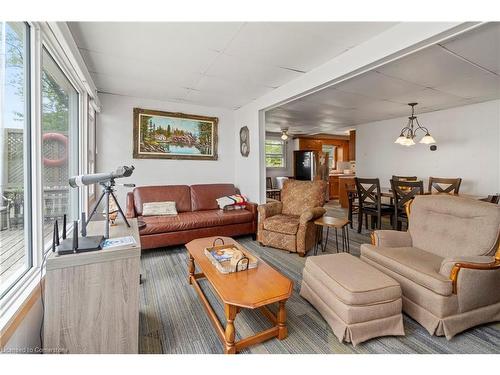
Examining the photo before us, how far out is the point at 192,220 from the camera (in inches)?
130

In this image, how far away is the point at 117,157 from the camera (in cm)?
383

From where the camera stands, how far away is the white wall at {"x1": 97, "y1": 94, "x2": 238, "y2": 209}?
3.75 m

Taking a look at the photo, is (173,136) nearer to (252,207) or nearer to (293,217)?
(252,207)

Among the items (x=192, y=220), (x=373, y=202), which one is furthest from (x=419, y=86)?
(x=192, y=220)

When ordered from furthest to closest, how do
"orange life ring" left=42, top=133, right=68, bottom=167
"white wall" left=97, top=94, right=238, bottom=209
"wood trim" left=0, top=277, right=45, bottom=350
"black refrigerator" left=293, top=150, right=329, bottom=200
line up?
1. "black refrigerator" left=293, top=150, right=329, bottom=200
2. "white wall" left=97, top=94, right=238, bottom=209
3. "orange life ring" left=42, top=133, right=68, bottom=167
4. "wood trim" left=0, top=277, right=45, bottom=350

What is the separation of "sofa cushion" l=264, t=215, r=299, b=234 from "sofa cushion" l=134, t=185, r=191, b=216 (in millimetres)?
1390

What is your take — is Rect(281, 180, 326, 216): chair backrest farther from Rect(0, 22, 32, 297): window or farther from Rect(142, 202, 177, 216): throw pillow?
Rect(0, 22, 32, 297): window

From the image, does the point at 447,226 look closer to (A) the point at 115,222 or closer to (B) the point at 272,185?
(A) the point at 115,222

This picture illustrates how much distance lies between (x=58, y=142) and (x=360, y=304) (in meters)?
2.99

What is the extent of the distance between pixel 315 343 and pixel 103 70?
346cm

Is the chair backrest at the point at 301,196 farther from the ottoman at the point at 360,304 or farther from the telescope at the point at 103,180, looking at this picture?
the telescope at the point at 103,180

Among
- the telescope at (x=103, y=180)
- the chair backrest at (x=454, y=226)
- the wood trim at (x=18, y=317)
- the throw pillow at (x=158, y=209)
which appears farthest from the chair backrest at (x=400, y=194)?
the wood trim at (x=18, y=317)

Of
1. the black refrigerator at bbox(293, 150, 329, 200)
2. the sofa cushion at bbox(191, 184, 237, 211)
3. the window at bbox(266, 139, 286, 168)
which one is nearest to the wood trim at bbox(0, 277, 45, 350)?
the sofa cushion at bbox(191, 184, 237, 211)

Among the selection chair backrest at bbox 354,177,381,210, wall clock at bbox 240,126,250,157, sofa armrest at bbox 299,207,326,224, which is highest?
wall clock at bbox 240,126,250,157
